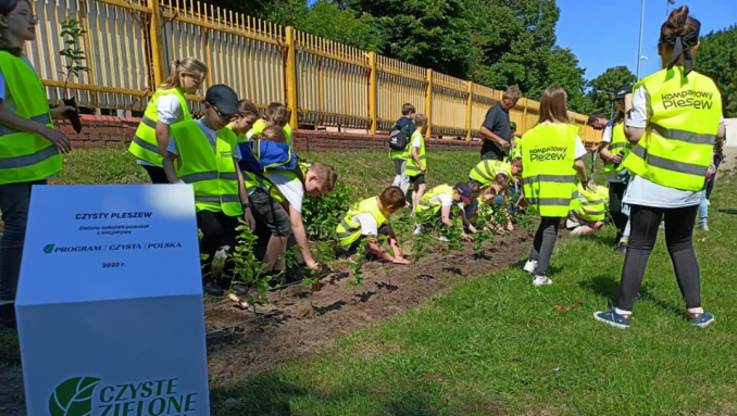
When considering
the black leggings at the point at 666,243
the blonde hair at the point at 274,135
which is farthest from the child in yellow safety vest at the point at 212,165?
the black leggings at the point at 666,243

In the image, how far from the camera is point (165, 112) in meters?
3.46

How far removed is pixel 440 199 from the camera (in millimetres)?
6004

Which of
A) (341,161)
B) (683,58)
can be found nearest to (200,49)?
(341,161)

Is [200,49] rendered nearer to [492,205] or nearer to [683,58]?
[492,205]

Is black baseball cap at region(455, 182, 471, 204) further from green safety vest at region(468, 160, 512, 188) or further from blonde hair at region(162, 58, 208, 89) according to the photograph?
blonde hair at region(162, 58, 208, 89)

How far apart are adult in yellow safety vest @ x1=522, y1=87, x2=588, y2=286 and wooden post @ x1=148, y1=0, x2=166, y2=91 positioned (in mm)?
→ 5848

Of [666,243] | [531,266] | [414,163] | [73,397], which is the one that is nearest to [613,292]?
[531,266]

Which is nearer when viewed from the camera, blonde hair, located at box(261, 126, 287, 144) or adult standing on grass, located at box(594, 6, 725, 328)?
adult standing on grass, located at box(594, 6, 725, 328)

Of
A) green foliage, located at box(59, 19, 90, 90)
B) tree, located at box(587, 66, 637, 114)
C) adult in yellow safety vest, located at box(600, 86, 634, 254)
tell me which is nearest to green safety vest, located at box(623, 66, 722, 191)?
adult in yellow safety vest, located at box(600, 86, 634, 254)

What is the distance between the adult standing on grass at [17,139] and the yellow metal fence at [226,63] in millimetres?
3426

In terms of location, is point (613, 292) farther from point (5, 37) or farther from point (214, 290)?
point (5, 37)

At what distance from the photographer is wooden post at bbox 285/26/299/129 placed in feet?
33.0

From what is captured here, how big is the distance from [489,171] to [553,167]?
265 centimetres

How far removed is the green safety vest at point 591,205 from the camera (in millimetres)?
6996
